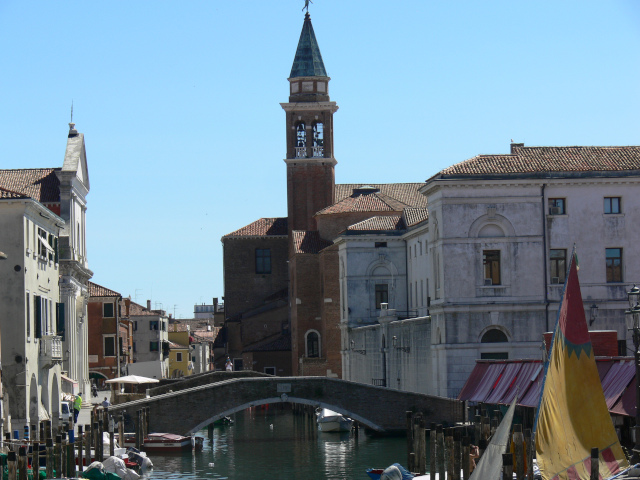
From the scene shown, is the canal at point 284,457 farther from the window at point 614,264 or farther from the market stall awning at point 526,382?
the window at point 614,264

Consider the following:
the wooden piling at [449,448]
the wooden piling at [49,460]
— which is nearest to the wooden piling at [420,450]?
the wooden piling at [449,448]

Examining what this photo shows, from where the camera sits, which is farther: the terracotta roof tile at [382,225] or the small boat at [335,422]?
the terracotta roof tile at [382,225]

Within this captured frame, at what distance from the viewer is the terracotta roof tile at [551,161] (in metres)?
42.7

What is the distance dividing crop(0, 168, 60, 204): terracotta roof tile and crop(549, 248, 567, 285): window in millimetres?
21982

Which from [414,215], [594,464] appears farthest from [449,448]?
[414,215]

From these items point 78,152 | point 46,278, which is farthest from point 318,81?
point 46,278

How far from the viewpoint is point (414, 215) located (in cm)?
5950

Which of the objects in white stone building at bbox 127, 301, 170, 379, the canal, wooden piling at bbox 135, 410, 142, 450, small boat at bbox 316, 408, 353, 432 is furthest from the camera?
white stone building at bbox 127, 301, 170, 379

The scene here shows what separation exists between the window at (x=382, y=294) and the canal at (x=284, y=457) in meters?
10.9

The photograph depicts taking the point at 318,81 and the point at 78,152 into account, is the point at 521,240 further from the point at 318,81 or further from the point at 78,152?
the point at 318,81

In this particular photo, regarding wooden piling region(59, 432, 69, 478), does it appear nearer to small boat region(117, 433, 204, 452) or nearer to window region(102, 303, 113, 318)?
small boat region(117, 433, 204, 452)

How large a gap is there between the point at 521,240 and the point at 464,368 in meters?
5.04

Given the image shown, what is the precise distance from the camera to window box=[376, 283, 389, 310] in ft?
195

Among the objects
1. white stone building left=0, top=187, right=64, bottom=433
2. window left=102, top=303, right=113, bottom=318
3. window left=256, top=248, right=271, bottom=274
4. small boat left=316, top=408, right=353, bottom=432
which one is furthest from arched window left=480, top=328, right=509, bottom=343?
window left=256, top=248, right=271, bottom=274
